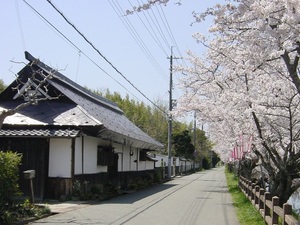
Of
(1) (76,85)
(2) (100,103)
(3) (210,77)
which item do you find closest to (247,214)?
(3) (210,77)

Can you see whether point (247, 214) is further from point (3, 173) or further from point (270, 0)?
point (270, 0)

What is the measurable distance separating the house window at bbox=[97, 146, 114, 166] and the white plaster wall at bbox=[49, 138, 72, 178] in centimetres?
351

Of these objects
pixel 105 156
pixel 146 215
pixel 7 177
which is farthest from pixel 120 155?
pixel 7 177

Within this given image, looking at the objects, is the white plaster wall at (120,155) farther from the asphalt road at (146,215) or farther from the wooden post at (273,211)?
the wooden post at (273,211)

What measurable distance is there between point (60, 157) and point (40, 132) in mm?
1366

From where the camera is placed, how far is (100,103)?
29.4 m

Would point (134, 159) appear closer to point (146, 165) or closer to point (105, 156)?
point (146, 165)

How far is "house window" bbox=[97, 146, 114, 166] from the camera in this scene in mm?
20891

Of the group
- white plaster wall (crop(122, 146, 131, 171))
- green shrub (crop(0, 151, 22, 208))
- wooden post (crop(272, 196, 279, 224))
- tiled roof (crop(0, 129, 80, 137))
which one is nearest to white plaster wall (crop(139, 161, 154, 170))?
white plaster wall (crop(122, 146, 131, 171))

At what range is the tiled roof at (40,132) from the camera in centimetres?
1667

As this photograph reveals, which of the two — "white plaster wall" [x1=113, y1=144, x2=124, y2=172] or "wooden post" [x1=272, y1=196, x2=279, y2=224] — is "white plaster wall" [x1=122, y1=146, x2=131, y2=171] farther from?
"wooden post" [x1=272, y1=196, x2=279, y2=224]

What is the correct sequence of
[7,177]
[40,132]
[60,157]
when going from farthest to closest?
[60,157] < [40,132] < [7,177]

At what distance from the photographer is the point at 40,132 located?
55.9ft

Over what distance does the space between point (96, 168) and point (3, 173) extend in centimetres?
1062
